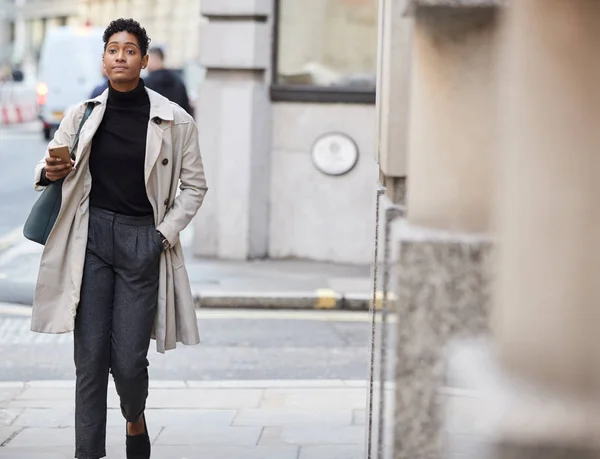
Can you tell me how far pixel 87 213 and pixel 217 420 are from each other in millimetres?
1907

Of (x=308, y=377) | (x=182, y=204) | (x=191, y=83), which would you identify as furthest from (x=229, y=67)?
(x=191, y=83)

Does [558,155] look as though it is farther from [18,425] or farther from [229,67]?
[229,67]

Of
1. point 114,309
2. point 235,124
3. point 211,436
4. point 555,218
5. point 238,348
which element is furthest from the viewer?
point 235,124

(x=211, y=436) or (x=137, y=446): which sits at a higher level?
(x=137, y=446)

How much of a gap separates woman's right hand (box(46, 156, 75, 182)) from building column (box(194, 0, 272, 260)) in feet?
23.8

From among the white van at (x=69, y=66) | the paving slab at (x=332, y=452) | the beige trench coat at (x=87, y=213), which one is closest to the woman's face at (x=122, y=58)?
the beige trench coat at (x=87, y=213)

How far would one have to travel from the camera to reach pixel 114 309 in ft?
15.1

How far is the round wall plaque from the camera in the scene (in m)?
11.7

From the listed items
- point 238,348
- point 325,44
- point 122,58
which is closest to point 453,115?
point 122,58

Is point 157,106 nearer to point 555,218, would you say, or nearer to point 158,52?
point 555,218

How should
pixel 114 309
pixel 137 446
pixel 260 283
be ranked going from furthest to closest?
1. pixel 260 283
2. pixel 137 446
3. pixel 114 309

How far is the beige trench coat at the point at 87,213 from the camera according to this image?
4527mm

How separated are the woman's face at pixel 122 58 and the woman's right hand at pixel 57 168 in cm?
34

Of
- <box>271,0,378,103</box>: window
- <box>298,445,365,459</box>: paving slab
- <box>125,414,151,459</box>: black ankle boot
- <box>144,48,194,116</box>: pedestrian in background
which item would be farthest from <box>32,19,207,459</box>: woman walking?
<box>144,48,194,116</box>: pedestrian in background
